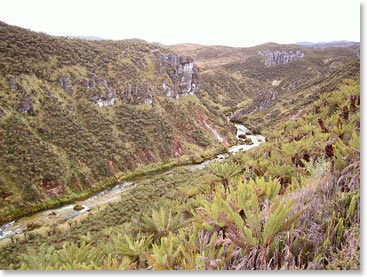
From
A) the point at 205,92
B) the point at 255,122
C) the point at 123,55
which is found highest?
the point at 123,55

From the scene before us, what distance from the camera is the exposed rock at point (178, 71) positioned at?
2247 inches

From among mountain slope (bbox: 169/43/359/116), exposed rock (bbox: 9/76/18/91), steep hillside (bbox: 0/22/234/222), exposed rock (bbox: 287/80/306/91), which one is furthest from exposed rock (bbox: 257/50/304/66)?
exposed rock (bbox: 9/76/18/91)

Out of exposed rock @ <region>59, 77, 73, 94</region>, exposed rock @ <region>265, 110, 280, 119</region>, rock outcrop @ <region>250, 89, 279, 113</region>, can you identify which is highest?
exposed rock @ <region>59, 77, 73, 94</region>

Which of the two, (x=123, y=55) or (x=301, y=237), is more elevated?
(x=123, y=55)

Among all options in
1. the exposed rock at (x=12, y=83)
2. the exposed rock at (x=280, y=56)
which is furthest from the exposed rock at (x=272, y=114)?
the exposed rock at (x=280, y=56)

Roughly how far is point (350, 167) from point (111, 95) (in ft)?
135

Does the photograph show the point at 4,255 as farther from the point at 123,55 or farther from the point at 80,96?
the point at 123,55

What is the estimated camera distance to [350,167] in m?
3.98

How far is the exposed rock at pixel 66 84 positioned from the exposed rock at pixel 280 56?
90891 mm

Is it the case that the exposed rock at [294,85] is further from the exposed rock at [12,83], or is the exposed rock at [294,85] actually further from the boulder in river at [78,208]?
the boulder in river at [78,208]

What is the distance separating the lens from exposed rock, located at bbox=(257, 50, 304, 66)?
380 ft

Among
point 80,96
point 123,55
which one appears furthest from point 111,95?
point 123,55

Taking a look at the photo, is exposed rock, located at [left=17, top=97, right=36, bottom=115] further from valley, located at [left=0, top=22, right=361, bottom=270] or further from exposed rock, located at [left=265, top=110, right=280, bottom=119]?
exposed rock, located at [left=265, top=110, right=280, bottom=119]

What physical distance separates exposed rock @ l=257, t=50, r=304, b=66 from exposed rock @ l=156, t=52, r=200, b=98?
204ft
